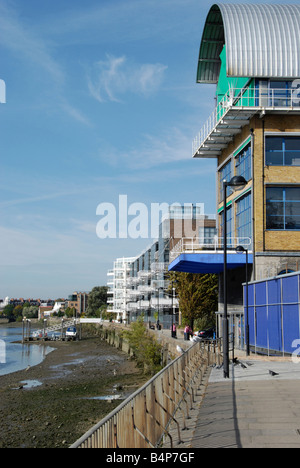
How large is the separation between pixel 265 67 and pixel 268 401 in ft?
92.8

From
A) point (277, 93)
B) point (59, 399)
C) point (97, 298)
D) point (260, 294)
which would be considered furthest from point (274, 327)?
point (97, 298)

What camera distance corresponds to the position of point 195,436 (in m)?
9.39

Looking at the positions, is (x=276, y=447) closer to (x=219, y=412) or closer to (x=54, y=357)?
(x=219, y=412)

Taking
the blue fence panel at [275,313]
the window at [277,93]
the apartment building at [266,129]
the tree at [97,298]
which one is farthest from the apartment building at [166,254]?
the tree at [97,298]

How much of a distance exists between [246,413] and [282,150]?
2743 cm

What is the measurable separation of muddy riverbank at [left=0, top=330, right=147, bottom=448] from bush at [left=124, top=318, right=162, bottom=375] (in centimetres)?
101

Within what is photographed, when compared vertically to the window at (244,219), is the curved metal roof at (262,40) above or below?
above

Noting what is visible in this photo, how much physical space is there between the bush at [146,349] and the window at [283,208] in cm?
1452

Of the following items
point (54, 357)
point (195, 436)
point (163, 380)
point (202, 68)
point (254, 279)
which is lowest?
point (54, 357)

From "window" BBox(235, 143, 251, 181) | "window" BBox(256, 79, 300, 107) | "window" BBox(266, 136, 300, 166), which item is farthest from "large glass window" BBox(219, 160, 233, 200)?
"window" BBox(256, 79, 300, 107)

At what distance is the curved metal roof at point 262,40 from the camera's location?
35.8 metres

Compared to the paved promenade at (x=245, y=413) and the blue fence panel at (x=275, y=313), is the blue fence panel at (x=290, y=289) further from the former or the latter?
the paved promenade at (x=245, y=413)

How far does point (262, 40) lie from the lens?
119 feet
